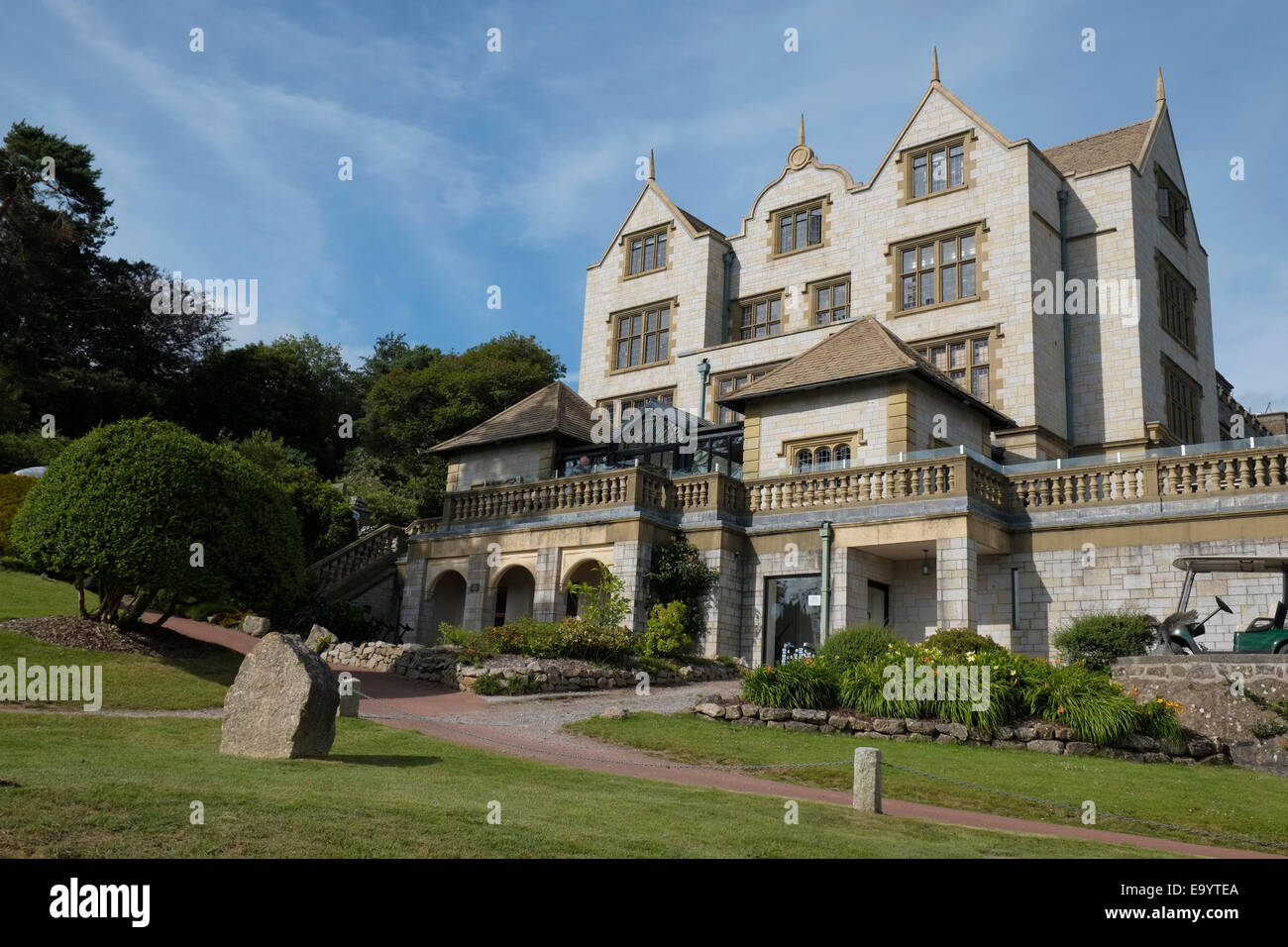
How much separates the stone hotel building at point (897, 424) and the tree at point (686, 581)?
387mm

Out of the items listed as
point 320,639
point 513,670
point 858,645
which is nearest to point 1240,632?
point 858,645

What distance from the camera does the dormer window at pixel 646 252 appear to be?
1672 inches

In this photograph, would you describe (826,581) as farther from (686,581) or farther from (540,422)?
(540,422)

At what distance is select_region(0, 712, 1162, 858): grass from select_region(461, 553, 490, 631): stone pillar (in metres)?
16.3

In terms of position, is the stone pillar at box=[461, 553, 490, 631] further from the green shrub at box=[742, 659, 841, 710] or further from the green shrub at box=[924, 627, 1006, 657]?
the green shrub at box=[924, 627, 1006, 657]

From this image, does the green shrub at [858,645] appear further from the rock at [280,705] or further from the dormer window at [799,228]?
the dormer window at [799,228]

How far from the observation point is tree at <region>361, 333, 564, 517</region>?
4819cm

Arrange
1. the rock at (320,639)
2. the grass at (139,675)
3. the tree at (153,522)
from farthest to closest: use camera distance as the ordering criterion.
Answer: the rock at (320,639)
the tree at (153,522)
the grass at (139,675)

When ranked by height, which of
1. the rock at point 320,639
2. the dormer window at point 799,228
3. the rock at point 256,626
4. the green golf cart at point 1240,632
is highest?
the dormer window at point 799,228

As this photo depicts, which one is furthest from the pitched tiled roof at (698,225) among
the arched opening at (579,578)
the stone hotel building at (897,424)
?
the arched opening at (579,578)

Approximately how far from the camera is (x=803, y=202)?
130 feet

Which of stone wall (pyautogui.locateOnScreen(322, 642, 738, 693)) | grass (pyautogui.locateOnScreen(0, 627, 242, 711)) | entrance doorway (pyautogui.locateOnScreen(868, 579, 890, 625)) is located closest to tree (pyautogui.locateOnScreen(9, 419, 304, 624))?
grass (pyautogui.locateOnScreen(0, 627, 242, 711))
